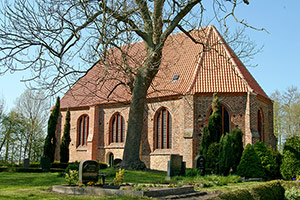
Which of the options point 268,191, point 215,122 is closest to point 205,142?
point 215,122

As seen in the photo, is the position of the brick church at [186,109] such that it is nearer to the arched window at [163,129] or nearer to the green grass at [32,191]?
the arched window at [163,129]

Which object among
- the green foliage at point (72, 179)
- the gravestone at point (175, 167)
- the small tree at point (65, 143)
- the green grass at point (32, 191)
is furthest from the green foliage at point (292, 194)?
the small tree at point (65, 143)

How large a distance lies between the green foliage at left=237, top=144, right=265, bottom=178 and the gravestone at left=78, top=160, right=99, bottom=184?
8323mm

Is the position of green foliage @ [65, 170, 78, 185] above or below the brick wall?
below

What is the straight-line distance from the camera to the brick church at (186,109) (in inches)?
859

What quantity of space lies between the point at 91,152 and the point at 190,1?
51.1ft

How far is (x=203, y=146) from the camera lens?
66.9ft

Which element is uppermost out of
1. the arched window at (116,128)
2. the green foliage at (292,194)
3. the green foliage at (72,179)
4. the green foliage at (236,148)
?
the arched window at (116,128)

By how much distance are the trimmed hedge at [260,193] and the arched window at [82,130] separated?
797 inches

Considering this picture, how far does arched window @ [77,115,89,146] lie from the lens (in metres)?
29.5

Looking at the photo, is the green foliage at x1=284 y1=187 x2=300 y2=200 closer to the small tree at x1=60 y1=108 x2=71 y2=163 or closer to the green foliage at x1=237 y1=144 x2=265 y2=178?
the green foliage at x1=237 y1=144 x2=265 y2=178

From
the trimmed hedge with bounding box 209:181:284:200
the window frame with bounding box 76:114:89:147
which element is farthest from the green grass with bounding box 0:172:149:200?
the window frame with bounding box 76:114:89:147

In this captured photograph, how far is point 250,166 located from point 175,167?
400 cm

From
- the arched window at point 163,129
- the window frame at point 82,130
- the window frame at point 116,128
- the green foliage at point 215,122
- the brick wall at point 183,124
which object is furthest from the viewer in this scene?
the window frame at point 82,130
